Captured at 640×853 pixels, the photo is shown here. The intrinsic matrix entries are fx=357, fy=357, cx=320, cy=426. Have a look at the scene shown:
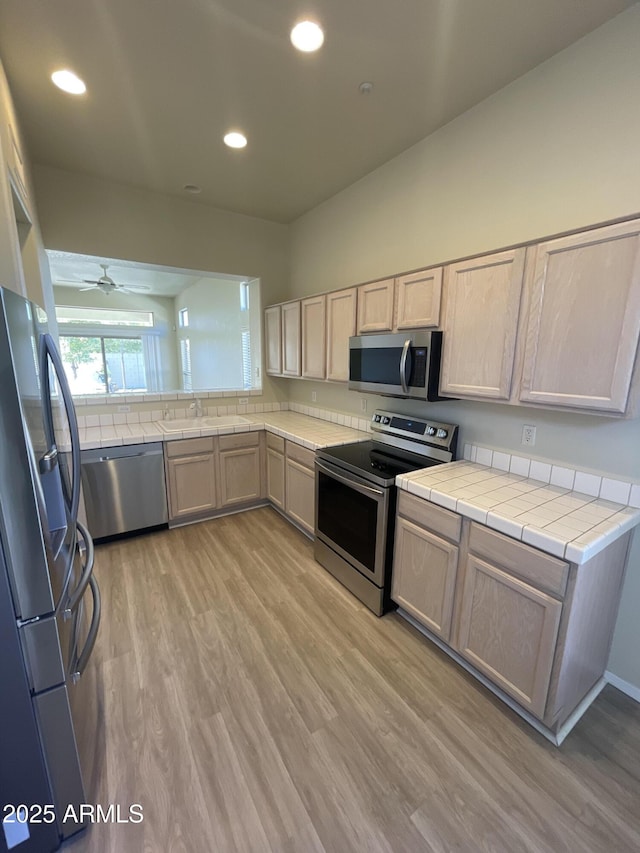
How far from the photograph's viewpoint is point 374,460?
2445mm

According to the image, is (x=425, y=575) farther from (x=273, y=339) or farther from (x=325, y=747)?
(x=273, y=339)

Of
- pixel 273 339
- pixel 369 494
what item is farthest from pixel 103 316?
pixel 369 494

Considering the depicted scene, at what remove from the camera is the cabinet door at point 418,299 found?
6.89ft

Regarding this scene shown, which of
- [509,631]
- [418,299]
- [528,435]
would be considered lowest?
[509,631]

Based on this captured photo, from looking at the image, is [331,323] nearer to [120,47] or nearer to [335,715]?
[120,47]

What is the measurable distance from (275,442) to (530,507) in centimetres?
229

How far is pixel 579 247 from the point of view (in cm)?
148

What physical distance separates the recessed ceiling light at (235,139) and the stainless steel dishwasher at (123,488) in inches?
91.9

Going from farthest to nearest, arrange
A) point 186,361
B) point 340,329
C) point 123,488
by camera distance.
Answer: point 186,361
point 123,488
point 340,329

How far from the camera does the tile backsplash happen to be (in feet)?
5.45

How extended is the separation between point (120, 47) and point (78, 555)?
2.36 m

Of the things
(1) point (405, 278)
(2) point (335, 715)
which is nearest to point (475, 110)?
(1) point (405, 278)

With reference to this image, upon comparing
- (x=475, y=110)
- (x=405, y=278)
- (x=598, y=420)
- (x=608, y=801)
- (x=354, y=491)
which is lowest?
(x=608, y=801)

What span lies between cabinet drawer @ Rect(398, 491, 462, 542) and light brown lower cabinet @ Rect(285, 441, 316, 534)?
0.98 meters
